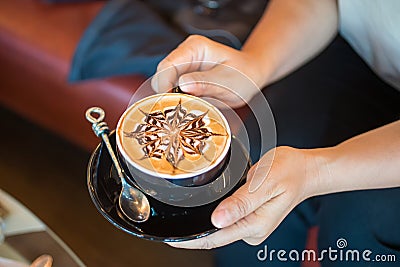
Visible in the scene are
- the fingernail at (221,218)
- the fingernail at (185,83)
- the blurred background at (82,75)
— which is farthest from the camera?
the blurred background at (82,75)

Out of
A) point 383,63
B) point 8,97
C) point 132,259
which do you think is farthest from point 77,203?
point 383,63

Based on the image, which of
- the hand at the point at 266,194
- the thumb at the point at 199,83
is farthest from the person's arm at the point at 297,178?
the thumb at the point at 199,83

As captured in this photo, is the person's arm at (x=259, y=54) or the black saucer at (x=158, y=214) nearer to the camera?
the black saucer at (x=158, y=214)

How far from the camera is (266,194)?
0.74 m

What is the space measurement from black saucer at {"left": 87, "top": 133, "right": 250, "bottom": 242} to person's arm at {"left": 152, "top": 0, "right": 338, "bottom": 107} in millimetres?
140

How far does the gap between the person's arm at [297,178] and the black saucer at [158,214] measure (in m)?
0.02

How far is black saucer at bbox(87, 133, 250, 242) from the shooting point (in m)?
0.70

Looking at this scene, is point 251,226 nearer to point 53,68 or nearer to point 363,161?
point 363,161

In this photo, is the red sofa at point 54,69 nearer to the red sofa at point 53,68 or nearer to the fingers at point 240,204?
the red sofa at point 53,68

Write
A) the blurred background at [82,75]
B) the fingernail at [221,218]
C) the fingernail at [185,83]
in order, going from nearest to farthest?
the fingernail at [221,218] → the fingernail at [185,83] → the blurred background at [82,75]

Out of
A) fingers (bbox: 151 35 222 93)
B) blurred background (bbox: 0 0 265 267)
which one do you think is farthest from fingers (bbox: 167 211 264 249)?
blurred background (bbox: 0 0 265 267)

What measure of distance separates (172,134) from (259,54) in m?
0.28

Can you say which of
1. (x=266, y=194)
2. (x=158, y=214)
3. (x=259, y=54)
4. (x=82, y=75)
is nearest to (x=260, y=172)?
(x=266, y=194)

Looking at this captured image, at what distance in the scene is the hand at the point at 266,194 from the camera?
72cm
